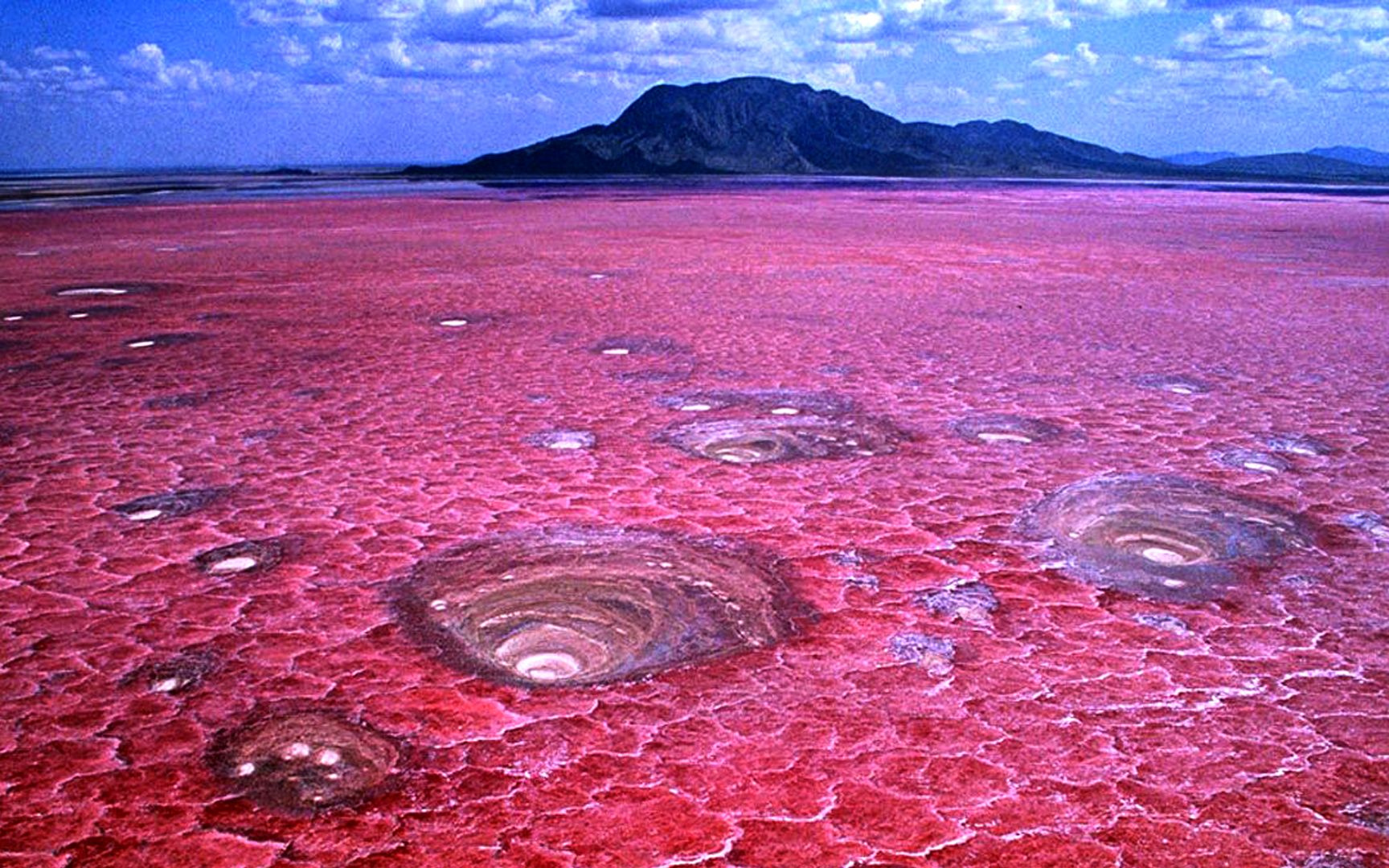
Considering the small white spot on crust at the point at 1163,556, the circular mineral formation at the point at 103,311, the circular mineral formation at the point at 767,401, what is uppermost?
the circular mineral formation at the point at 103,311

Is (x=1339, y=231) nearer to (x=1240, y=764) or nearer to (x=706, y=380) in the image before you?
(x=706, y=380)

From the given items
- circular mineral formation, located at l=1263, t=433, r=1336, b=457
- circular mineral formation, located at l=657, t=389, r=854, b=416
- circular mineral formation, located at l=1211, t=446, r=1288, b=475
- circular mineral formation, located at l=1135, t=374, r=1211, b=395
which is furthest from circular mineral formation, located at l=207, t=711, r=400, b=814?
circular mineral formation, located at l=1135, t=374, r=1211, b=395

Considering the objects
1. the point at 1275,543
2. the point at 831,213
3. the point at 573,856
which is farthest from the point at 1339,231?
the point at 573,856

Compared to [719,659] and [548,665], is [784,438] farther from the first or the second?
[548,665]

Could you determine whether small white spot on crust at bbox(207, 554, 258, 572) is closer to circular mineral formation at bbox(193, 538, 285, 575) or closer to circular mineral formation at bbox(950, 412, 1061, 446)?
circular mineral formation at bbox(193, 538, 285, 575)

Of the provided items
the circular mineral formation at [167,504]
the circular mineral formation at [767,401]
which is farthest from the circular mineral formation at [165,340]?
the circular mineral formation at [767,401]

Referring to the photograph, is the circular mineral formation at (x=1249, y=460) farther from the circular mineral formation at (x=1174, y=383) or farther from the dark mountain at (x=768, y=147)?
the dark mountain at (x=768, y=147)
